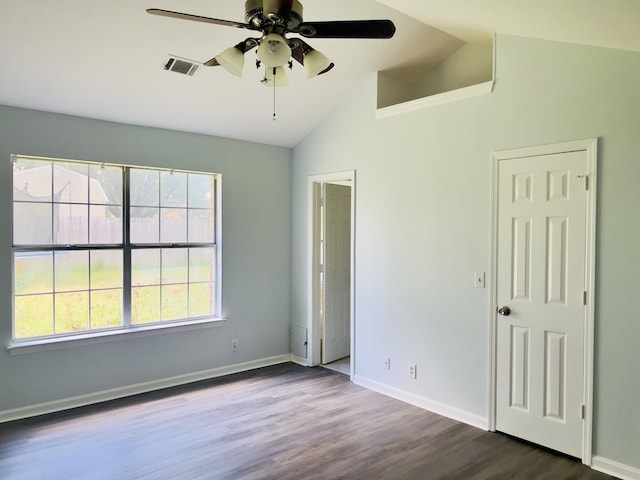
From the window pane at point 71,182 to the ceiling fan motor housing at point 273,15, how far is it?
2616 millimetres

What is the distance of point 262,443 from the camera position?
3119 millimetres

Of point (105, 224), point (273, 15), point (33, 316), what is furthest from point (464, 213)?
point (33, 316)

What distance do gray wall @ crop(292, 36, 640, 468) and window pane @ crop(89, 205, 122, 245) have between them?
1949mm

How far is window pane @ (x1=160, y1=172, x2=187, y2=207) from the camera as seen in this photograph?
14.1 ft

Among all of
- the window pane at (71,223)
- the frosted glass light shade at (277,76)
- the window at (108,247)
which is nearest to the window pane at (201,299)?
the window at (108,247)

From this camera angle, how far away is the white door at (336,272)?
196 inches

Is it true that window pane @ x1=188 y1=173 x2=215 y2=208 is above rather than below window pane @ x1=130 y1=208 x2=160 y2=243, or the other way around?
above

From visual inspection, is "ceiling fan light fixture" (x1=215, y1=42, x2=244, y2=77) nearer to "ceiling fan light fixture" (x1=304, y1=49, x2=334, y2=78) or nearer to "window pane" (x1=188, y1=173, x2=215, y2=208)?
"ceiling fan light fixture" (x1=304, y1=49, x2=334, y2=78)

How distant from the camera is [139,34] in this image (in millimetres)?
2957

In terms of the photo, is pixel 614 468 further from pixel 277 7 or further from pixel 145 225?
pixel 145 225

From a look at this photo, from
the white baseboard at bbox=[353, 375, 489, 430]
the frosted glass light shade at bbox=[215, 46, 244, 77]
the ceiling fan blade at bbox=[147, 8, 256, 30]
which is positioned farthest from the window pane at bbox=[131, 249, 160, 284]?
the ceiling fan blade at bbox=[147, 8, 256, 30]

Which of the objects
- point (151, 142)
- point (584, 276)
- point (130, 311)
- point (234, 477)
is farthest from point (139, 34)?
point (584, 276)

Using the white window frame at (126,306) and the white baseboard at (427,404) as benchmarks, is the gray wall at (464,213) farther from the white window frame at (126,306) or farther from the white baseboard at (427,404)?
the white window frame at (126,306)

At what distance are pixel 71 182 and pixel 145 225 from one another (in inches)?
28.4
